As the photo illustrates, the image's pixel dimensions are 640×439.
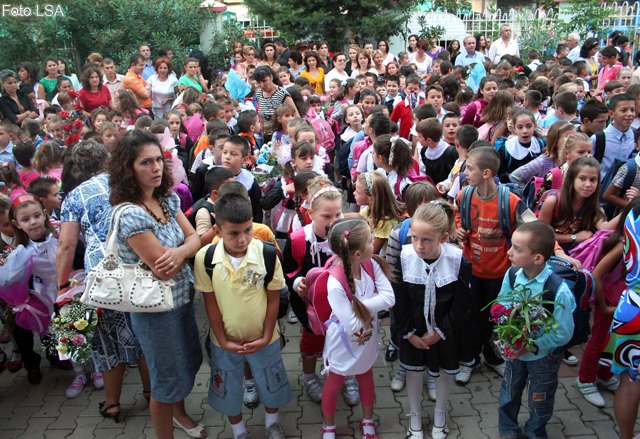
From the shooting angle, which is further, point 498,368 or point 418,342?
point 498,368

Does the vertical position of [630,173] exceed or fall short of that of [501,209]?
it exceeds it

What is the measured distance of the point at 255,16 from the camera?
16609 millimetres

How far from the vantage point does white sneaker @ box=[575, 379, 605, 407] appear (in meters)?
3.73

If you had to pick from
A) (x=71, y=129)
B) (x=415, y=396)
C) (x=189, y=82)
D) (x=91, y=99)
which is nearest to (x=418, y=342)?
(x=415, y=396)

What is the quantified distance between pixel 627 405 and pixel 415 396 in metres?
1.22

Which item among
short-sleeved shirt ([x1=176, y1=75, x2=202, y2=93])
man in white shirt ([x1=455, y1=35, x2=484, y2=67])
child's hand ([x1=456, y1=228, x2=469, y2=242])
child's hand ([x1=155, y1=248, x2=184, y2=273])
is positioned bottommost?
child's hand ([x1=456, y1=228, x2=469, y2=242])

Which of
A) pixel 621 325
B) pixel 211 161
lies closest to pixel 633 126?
pixel 621 325

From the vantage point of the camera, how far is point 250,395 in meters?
3.94

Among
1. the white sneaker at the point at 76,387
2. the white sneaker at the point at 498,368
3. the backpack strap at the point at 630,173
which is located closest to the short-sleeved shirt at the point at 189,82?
the white sneaker at the point at 76,387

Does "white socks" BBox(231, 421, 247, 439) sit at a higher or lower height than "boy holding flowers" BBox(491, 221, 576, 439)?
lower

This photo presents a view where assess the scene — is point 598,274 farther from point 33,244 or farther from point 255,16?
point 255,16

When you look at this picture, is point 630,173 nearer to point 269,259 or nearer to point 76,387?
point 269,259

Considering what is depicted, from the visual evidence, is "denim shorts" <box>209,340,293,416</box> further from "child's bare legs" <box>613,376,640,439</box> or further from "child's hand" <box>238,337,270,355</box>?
"child's bare legs" <box>613,376,640,439</box>

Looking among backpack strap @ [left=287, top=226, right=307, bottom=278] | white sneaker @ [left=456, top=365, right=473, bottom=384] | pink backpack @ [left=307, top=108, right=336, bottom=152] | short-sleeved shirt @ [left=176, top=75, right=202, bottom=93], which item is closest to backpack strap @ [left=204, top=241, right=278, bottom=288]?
backpack strap @ [left=287, top=226, right=307, bottom=278]
